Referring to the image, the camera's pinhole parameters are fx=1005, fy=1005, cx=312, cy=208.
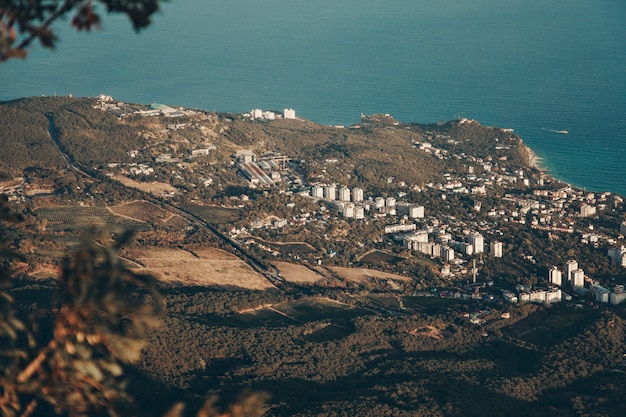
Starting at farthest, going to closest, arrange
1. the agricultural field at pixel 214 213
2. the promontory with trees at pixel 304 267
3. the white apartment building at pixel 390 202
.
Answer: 1. the white apartment building at pixel 390 202
2. the agricultural field at pixel 214 213
3. the promontory with trees at pixel 304 267

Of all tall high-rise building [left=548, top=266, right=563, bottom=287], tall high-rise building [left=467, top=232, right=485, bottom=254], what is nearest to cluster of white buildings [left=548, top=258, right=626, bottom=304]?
tall high-rise building [left=548, top=266, right=563, bottom=287]

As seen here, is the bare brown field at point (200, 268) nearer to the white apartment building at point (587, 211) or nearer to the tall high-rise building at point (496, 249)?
the tall high-rise building at point (496, 249)

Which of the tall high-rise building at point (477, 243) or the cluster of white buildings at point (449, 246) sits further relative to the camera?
the tall high-rise building at point (477, 243)

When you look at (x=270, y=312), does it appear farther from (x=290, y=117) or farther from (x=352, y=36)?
(x=352, y=36)

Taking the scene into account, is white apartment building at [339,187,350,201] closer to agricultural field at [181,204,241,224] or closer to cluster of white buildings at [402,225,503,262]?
agricultural field at [181,204,241,224]

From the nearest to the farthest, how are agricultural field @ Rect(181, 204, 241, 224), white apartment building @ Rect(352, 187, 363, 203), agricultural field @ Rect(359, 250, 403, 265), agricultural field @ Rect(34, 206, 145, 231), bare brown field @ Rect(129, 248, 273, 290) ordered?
1. bare brown field @ Rect(129, 248, 273, 290)
2. agricultural field @ Rect(359, 250, 403, 265)
3. agricultural field @ Rect(34, 206, 145, 231)
4. agricultural field @ Rect(181, 204, 241, 224)
5. white apartment building @ Rect(352, 187, 363, 203)

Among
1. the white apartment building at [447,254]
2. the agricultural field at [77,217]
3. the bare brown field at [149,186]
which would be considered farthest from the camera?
the bare brown field at [149,186]

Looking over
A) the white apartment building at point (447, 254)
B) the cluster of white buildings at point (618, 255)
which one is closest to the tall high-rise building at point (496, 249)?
the white apartment building at point (447, 254)

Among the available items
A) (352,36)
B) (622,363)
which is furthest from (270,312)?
(352,36)
